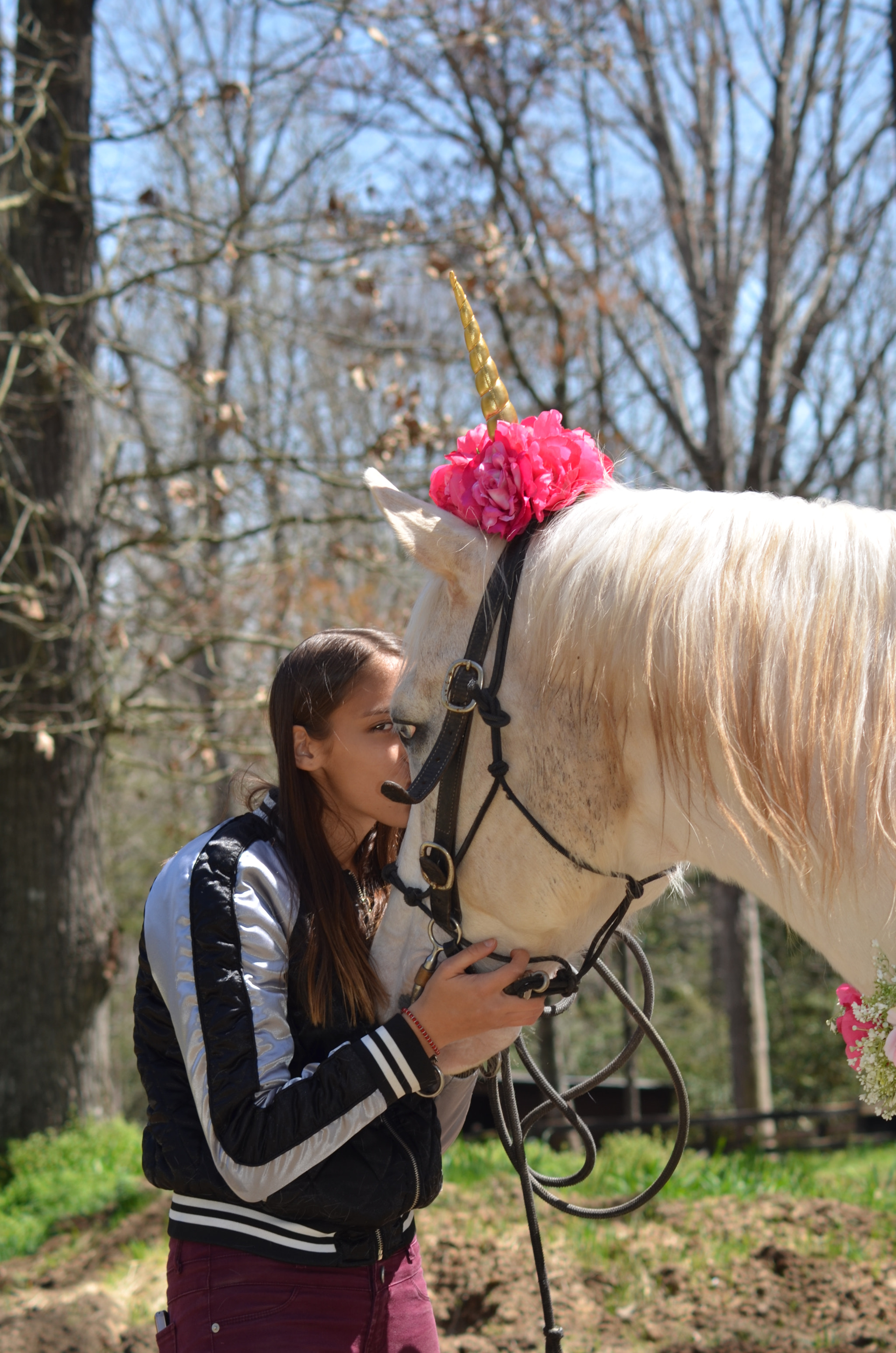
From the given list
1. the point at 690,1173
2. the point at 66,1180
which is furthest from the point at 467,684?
the point at 66,1180

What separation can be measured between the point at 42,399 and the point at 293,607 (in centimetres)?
306

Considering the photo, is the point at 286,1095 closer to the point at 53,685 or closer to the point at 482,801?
the point at 482,801

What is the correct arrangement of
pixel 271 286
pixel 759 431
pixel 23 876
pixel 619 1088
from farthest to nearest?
pixel 271 286, pixel 619 1088, pixel 759 431, pixel 23 876

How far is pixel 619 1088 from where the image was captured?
1027 centimetres

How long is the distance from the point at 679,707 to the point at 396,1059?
2.34 ft

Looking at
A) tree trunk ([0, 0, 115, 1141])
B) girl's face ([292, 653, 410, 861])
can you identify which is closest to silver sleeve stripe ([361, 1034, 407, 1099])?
girl's face ([292, 653, 410, 861])

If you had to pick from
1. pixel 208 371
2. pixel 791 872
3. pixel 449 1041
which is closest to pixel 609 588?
pixel 791 872

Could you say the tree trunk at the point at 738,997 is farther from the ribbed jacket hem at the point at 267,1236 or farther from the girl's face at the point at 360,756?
the ribbed jacket hem at the point at 267,1236

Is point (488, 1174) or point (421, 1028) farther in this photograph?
point (488, 1174)

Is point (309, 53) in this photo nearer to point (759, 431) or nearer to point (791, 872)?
point (759, 431)

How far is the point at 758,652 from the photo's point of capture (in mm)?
1415

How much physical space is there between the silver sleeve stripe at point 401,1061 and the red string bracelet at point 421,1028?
41 millimetres

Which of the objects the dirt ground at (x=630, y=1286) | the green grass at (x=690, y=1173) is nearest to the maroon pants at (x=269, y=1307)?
the dirt ground at (x=630, y=1286)

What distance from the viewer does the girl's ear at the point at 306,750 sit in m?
2.07
